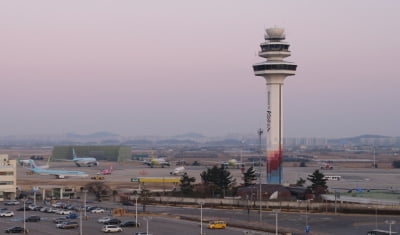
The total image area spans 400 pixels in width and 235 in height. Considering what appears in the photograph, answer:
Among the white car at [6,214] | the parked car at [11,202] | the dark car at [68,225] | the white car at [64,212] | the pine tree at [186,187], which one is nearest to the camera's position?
the dark car at [68,225]

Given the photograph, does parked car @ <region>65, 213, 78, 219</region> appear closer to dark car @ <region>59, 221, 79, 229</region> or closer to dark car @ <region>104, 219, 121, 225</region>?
dark car @ <region>104, 219, 121, 225</region>

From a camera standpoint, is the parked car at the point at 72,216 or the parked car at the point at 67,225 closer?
the parked car at the point at 67,225

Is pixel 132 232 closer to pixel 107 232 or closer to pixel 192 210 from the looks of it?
pixel 107 232

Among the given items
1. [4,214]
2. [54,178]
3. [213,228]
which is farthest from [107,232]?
[54,178]

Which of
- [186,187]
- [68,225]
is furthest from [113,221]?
[186,187]

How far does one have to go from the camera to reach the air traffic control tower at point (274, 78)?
3501 inches

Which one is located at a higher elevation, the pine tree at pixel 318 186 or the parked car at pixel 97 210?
the pine tree at pixel 318 186

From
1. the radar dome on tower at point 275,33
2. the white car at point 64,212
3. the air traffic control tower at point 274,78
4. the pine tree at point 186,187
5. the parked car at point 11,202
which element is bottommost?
the parked car at point 11,202

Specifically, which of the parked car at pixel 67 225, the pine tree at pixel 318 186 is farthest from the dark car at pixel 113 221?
the pine tree at pixel 318 186

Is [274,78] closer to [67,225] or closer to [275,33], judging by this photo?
[275,33]

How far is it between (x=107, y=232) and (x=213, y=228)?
7.74 m

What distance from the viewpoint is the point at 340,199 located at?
7644cm

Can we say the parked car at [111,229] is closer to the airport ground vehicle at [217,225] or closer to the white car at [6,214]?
the airport ground vehicle at [217,225]

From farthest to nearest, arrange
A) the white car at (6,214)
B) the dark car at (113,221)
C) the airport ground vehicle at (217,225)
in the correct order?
1. the white car at (6,214)
2. the dark car at (113,221)
3. the airport ground vehicle at (217,225)
